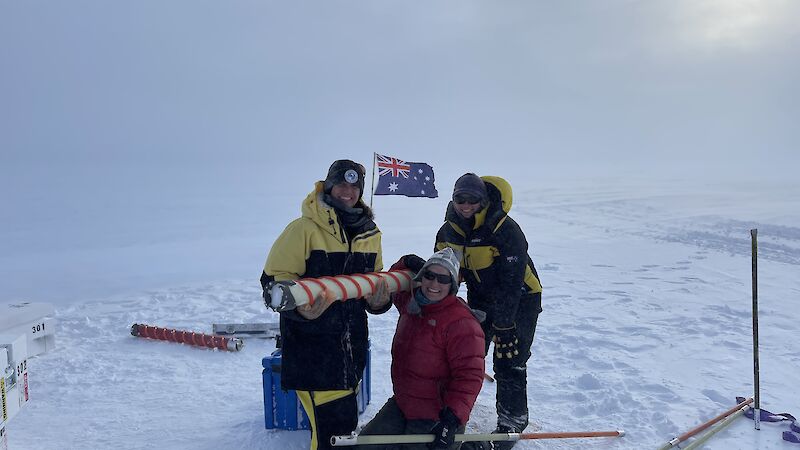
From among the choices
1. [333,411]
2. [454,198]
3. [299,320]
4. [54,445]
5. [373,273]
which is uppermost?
[454,198]

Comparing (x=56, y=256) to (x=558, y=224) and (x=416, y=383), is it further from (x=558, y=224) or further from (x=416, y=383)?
(x=558, y=224)

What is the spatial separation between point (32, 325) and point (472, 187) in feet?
17.3

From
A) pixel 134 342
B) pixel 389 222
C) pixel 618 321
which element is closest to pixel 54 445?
pixel 134 342

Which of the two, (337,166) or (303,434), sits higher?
(337,166)

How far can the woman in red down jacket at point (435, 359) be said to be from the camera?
3.62m

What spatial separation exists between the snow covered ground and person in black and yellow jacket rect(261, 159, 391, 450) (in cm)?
97

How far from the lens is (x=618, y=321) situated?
7820 millimetres

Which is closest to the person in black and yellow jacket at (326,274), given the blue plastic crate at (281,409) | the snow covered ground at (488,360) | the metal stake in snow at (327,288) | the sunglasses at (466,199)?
the metal stake in snow at (327,288)

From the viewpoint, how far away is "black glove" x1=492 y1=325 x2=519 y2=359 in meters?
4.23

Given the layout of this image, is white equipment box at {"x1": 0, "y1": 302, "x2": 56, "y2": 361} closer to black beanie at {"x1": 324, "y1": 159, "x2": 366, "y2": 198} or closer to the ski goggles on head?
black beanie at {"x1": 324, "y1": 159, "x2": 366, "y2": 198}

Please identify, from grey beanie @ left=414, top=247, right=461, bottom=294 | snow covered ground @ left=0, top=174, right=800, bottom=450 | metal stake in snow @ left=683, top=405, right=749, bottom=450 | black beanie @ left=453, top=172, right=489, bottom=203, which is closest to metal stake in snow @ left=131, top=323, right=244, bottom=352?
snow covered ground @ left=0, top=174, right=800, bottom=450

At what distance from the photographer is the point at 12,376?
12.6 feet

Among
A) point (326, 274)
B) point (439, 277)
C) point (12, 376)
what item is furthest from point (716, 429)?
point (12, 376)

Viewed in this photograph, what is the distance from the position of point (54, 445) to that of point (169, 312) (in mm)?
3764
